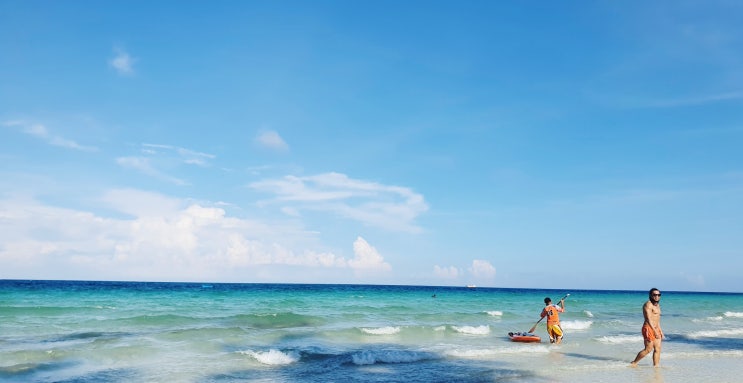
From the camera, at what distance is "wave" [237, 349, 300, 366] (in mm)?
14609

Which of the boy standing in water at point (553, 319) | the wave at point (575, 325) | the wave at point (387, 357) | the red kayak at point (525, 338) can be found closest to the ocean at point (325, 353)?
the wave at point (387, 357)

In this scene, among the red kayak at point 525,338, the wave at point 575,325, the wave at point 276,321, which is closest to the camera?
the red kayak at point 525,338

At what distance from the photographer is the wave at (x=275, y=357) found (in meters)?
14.6

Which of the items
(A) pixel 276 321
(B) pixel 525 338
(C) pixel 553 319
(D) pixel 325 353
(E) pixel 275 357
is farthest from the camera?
(A) pixel 276 321

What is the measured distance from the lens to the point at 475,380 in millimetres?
12109

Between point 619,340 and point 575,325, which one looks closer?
point 619,340

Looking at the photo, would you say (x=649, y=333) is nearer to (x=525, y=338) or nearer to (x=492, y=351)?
(x=492, y=351)

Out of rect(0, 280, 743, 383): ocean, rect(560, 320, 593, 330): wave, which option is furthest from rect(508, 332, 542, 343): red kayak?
rect(560, 320, 593, 330): wave

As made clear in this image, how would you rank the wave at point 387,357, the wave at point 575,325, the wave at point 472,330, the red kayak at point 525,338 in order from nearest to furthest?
the wave at point 387,357, the red kayak at point 525,338, the wave at point 472,330, the wave at point 575,325

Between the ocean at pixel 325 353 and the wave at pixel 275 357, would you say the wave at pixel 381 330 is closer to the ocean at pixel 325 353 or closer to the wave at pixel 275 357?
the ocean at pixel 325 353

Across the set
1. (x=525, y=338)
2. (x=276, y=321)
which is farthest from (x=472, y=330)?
(x=276, y=321)

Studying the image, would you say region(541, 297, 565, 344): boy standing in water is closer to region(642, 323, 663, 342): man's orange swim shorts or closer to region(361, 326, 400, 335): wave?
region(642, 323, 663, 342): man's orange swim shorts

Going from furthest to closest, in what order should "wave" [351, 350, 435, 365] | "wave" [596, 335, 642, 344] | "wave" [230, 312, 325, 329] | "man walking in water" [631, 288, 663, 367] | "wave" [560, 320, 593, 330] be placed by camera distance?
"wave" [560, 320, 593, 330], "wave" [230, 312, 325, 329], "wave" [596, 335, 642, 344], "wave" [351, 350, 435, 365], "man walking in water" [631, 288, 663, 367]

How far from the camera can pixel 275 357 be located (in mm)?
14938
